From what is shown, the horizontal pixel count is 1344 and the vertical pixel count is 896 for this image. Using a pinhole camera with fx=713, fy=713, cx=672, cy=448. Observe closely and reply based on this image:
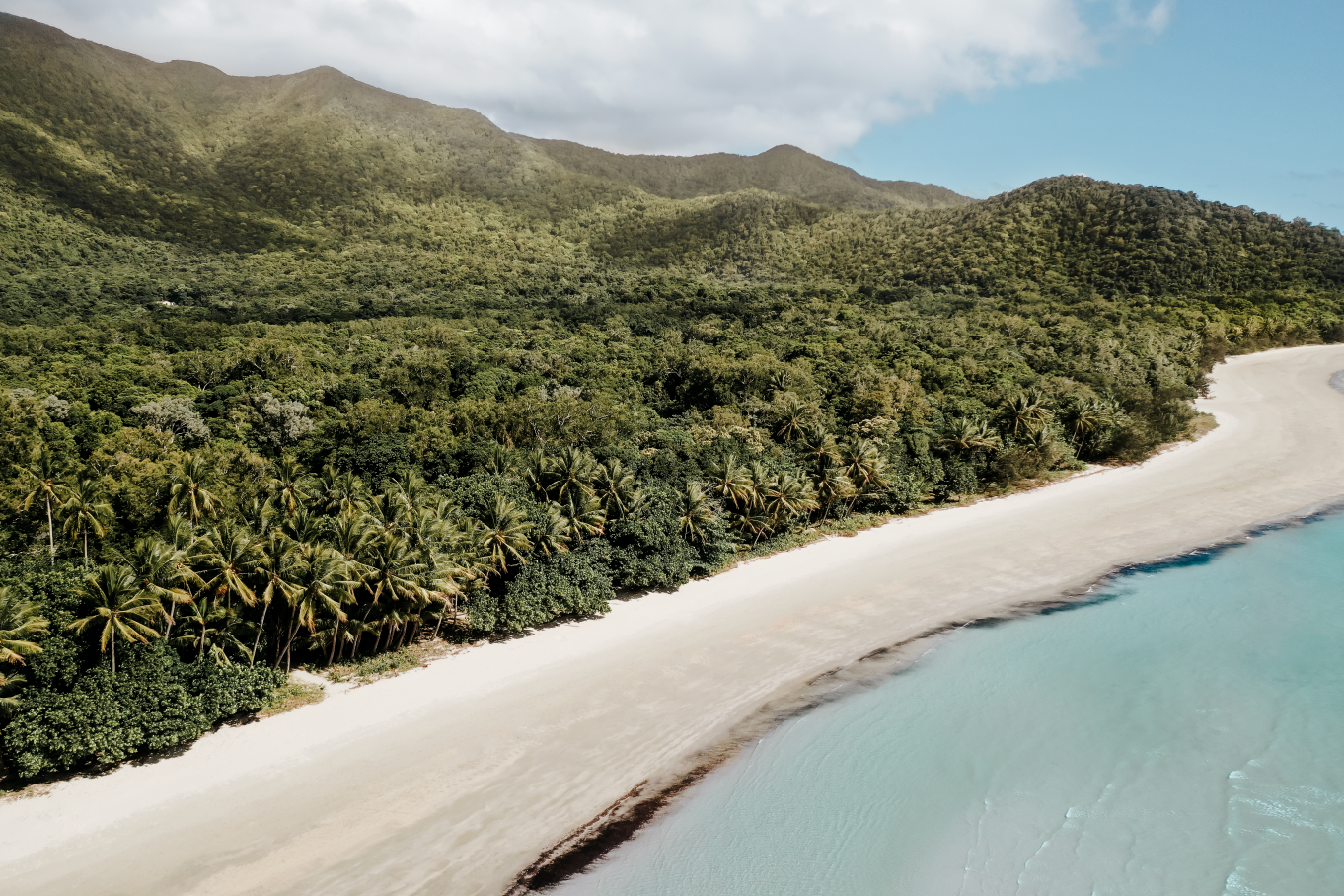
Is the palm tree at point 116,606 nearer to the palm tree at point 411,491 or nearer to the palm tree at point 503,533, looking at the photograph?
the palm tree at point 411,491

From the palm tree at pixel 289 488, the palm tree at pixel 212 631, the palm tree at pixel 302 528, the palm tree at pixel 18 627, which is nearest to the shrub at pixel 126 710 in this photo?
the palm tree at pixel 212 631

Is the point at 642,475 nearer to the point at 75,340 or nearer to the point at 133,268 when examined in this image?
the point at 75,340

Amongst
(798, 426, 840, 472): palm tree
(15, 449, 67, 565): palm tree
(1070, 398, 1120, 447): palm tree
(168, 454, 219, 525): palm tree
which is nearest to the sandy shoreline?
(798, 426, 840, 472): palm tree

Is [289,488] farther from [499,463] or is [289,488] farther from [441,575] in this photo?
[441,575]

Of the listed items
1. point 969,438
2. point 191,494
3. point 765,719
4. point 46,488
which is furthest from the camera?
point 969,438

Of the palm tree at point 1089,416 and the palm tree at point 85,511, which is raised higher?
the palm tree at point 85,511

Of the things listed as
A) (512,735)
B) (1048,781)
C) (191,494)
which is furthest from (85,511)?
(1048,781)

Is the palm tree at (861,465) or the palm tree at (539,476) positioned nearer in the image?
the palm tree at (539,476)
